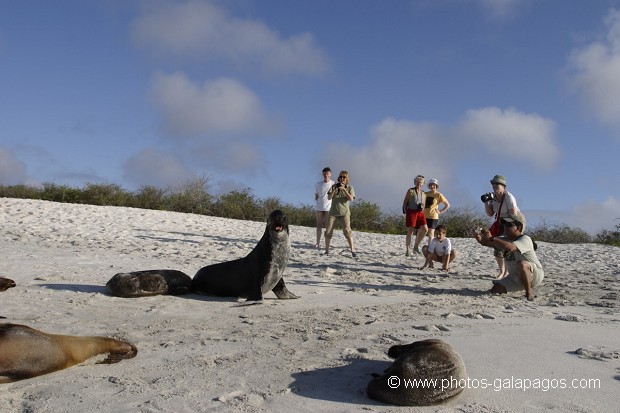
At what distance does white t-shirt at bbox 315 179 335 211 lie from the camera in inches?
502

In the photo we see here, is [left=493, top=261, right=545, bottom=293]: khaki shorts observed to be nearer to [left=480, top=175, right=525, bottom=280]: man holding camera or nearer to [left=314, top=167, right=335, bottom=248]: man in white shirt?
[left=480, top=175, right=525, bottom=280]: man holding camera

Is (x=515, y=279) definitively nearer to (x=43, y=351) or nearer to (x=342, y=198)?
(x=342, y=198)

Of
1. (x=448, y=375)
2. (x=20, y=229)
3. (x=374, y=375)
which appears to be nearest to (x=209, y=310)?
(x=374, y=375)

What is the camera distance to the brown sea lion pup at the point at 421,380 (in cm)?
372

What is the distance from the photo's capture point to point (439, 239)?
10750mm

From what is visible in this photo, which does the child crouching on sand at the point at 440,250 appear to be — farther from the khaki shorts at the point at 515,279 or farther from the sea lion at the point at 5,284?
the sea lion at the point at 5,284

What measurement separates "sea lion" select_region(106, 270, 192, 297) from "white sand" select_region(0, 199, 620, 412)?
149mm

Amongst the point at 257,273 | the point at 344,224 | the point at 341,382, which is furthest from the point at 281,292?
the point at 344,224

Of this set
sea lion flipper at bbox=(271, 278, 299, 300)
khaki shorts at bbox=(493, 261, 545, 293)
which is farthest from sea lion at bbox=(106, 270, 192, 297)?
khaki shorts at bbox=(493, 261, 545, 293)

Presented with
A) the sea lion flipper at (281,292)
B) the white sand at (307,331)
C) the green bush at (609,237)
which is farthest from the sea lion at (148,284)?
the green bush at (609,237)

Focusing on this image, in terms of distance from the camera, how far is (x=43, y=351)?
14.4ft

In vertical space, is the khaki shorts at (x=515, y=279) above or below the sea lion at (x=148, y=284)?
above

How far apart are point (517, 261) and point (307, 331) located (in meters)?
3.66

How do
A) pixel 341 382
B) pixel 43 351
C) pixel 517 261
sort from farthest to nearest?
1. pixel 517 261
2. pixel 43 351
3. pixel 341 382
